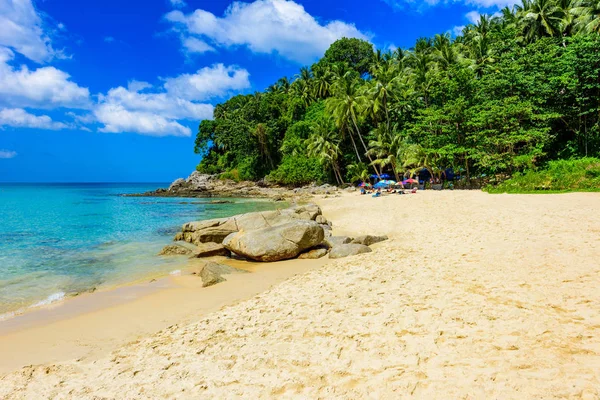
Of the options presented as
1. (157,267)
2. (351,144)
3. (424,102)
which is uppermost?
(424,102)

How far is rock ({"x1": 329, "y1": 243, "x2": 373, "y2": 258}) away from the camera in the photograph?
36.7 feet

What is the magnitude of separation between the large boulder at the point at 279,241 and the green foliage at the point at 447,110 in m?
24.1

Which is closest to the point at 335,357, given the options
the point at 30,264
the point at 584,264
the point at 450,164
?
the point at 584,264

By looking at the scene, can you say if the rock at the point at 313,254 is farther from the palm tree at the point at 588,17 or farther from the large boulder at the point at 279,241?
the palm tree at the point at 588,17

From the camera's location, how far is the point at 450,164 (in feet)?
122

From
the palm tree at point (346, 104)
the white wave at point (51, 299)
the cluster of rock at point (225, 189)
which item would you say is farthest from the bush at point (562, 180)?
the white wave at point (51, 299)

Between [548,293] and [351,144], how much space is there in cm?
5095

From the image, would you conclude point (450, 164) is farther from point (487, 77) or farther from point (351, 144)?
point (351, 144)

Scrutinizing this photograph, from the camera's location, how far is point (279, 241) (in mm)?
12039

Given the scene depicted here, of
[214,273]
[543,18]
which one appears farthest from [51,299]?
[543,18]

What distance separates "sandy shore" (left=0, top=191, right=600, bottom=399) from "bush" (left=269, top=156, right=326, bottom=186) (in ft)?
165

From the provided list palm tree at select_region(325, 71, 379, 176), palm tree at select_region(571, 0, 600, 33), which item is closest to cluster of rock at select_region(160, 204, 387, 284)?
palm tree at select_region(325, 71, 379, 176)

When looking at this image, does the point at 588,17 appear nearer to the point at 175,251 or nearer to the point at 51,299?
the point at 175,251

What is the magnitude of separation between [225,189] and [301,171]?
16218 millimetres
